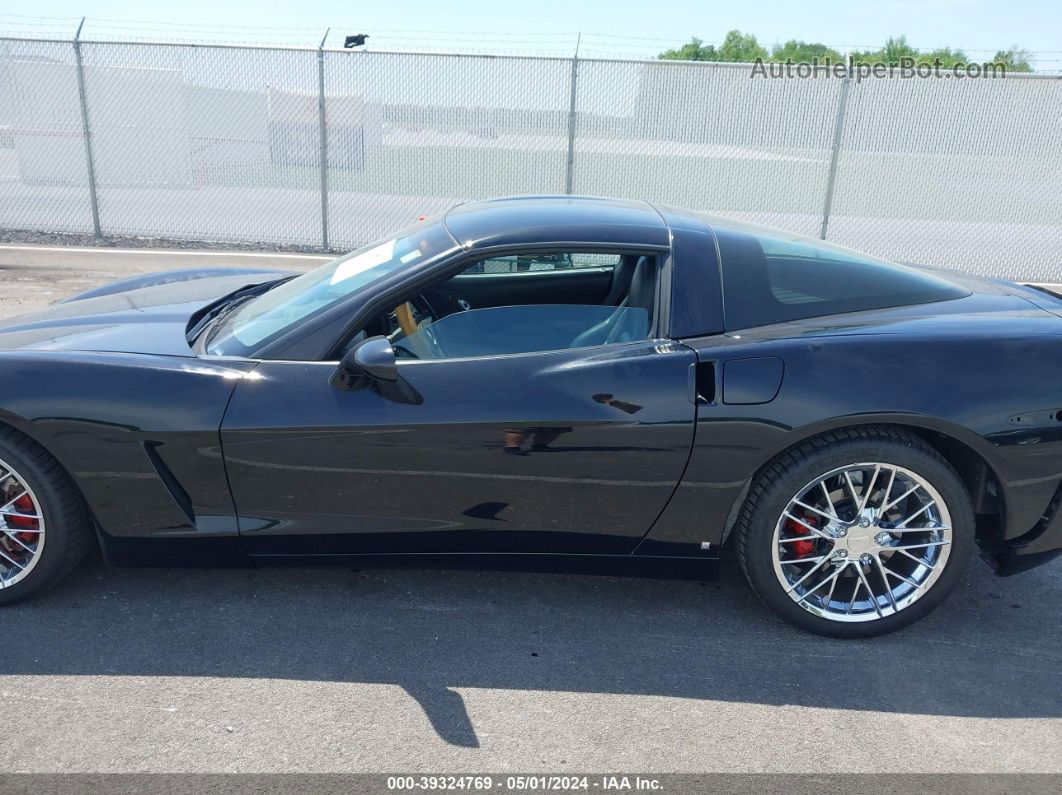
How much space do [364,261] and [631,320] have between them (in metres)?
1.07

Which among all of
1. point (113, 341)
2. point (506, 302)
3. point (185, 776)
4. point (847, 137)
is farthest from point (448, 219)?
point (847, 137)

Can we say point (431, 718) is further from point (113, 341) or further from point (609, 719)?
point (113, 341)

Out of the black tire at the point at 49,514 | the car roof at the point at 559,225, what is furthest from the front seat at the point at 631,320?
the black tire at the point at 49,514

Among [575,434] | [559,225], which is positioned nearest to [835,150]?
[559,225]

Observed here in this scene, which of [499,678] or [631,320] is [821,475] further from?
[499,678]

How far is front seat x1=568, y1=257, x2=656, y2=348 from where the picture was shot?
2.98 metres

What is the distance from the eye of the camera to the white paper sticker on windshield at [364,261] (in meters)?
3.28

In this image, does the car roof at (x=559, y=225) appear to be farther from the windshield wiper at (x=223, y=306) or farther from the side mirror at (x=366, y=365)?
the windshield wiper at (x=223, y=306)

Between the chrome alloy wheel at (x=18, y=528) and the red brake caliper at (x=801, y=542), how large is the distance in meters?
2.49

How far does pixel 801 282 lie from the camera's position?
10.4 ft

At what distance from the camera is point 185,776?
233 centimetres

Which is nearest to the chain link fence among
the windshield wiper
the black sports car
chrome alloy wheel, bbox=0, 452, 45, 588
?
the windshield wiper

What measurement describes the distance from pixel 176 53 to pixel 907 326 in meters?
Result: 9.68

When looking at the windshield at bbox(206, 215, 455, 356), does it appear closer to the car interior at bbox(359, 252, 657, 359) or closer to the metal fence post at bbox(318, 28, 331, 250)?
the car interior at bbox(359, 252, 657, 359)
